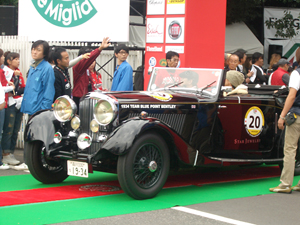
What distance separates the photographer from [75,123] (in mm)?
5637

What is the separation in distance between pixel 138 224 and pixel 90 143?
59.8 inches

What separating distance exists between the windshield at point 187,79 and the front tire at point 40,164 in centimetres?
186

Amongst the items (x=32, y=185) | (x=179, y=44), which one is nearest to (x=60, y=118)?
(x=32, y=185)

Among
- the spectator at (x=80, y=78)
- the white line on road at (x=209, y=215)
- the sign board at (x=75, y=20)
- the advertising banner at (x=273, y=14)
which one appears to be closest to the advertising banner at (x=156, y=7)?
the sign board at (x=75, y=20)

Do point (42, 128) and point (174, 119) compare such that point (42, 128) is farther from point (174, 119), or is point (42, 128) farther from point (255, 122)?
point (255, 122)

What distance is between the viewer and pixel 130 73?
8055mm

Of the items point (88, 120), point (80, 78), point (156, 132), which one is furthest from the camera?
point (80, 78)

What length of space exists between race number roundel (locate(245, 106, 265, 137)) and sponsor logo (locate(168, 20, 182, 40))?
4.15m

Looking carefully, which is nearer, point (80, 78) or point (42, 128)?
point (42, 128)

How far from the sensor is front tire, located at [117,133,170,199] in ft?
16.3

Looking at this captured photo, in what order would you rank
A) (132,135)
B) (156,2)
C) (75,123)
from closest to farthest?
(132,135) < (75,123) < (156,2)

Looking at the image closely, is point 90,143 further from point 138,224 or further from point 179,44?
point 179,44

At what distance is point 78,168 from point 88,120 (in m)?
0.64

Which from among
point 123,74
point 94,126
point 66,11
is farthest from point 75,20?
point 94,126
